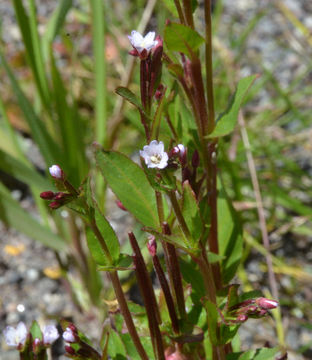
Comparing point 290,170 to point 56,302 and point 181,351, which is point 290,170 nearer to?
point 56,302

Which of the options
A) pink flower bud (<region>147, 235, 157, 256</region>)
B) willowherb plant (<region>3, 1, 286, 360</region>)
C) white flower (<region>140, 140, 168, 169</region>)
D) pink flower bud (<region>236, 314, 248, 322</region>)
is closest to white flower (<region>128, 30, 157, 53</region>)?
willowherb plant (<region>3, 1, 286, 360</region>)

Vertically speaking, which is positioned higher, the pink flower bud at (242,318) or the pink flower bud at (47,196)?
the pink flower bud at (47,196)

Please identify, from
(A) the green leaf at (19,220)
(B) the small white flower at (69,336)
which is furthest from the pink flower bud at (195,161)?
(A) the green leaf at (19,220)

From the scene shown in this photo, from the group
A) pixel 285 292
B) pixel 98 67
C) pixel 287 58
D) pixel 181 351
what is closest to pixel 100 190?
pixel 98 67

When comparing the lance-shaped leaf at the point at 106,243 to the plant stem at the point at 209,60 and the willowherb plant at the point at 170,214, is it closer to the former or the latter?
the willowherb plant at the point at 170,214

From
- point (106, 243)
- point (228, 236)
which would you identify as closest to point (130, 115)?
point (228, 236)

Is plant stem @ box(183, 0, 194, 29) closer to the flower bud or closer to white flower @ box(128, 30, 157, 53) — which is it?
white flower @ box(128, 30, 157, 53)

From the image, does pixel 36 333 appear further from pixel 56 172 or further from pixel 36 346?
pixel 56 172
